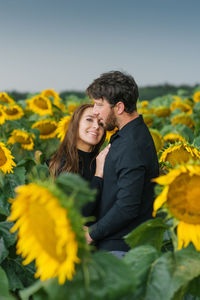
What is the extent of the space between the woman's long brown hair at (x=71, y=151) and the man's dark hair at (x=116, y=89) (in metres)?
0.73

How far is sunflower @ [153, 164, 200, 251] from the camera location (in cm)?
124

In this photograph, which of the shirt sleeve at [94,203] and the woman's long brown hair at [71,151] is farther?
the woman's long brown hair at [71,151]

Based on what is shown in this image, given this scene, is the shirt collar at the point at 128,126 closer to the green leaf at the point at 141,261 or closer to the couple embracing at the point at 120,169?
the couple embracing at the point at 120,169

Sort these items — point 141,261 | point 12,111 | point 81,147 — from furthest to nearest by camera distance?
point 12,111 → point 81,147 → point 141,261

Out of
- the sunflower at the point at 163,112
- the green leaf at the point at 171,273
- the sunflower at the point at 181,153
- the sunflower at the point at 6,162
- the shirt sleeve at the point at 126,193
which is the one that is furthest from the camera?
the sunflower at the point at 163,112

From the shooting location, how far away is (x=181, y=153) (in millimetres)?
2107

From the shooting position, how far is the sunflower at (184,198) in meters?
1.24

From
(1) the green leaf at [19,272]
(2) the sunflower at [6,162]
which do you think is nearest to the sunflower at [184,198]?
(1) the green leaf at [19,272]

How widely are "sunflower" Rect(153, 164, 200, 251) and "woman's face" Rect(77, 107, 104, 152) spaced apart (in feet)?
6.08

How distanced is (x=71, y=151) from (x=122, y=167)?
41.7 inches

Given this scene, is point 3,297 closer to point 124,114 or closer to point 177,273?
point 177,273

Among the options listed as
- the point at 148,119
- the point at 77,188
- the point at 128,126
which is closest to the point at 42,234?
the point at 77,188

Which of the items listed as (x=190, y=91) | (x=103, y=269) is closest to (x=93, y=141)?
(x=103, y=269)

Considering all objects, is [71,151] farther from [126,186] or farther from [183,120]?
[183,120]
